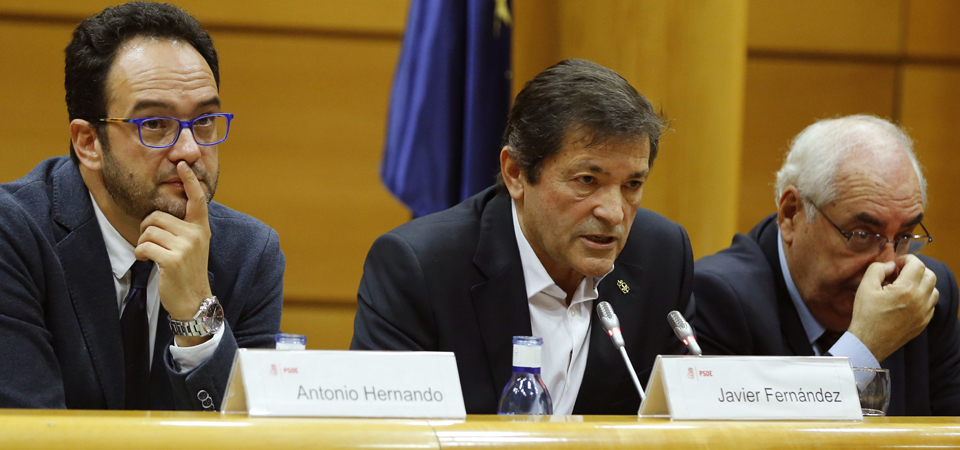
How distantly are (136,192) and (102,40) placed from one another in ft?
1.02

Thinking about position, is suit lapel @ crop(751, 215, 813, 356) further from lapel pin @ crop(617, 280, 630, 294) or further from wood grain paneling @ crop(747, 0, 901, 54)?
wood grain paneling @ crop(747, 0, 901, 54)

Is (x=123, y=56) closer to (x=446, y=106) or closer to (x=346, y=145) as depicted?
(x=446, y=106)

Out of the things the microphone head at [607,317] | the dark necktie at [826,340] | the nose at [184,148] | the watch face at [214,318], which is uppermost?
the nose at [184,148]

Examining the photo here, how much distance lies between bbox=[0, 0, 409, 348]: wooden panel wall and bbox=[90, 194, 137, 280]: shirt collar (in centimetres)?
175

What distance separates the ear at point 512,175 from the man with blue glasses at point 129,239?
585 mm

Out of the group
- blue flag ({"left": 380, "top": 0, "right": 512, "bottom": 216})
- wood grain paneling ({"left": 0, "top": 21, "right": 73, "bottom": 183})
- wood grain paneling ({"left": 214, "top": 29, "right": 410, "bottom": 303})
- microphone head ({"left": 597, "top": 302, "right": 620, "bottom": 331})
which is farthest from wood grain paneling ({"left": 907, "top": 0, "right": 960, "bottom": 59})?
wood grain paneling ({"left": 0, "top": 21, "right": 73, "bottom": 183})

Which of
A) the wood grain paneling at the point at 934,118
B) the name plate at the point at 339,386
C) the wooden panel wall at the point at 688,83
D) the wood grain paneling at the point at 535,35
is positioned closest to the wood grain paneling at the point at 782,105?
the wood grain paneling at the point at 934,118

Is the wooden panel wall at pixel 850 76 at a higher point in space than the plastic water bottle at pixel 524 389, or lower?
higher

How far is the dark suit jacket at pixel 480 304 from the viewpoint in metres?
1.70

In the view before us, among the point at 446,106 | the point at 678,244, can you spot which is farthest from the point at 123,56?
the point at 678,244

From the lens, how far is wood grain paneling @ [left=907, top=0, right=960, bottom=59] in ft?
12.0

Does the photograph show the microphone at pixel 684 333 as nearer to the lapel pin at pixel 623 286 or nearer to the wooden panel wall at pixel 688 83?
the lapel pin at pixel 623 286

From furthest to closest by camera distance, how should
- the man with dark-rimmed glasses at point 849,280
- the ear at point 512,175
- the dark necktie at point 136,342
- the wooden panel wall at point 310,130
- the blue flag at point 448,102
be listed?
the wooden panel wall at point 310,130, the blue flag at point 448,102, the man with dark-rimmed glasses at point 849,280, the ear at point 512,175, the dark necktie at point 136,342

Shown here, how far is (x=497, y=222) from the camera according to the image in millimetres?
1867
